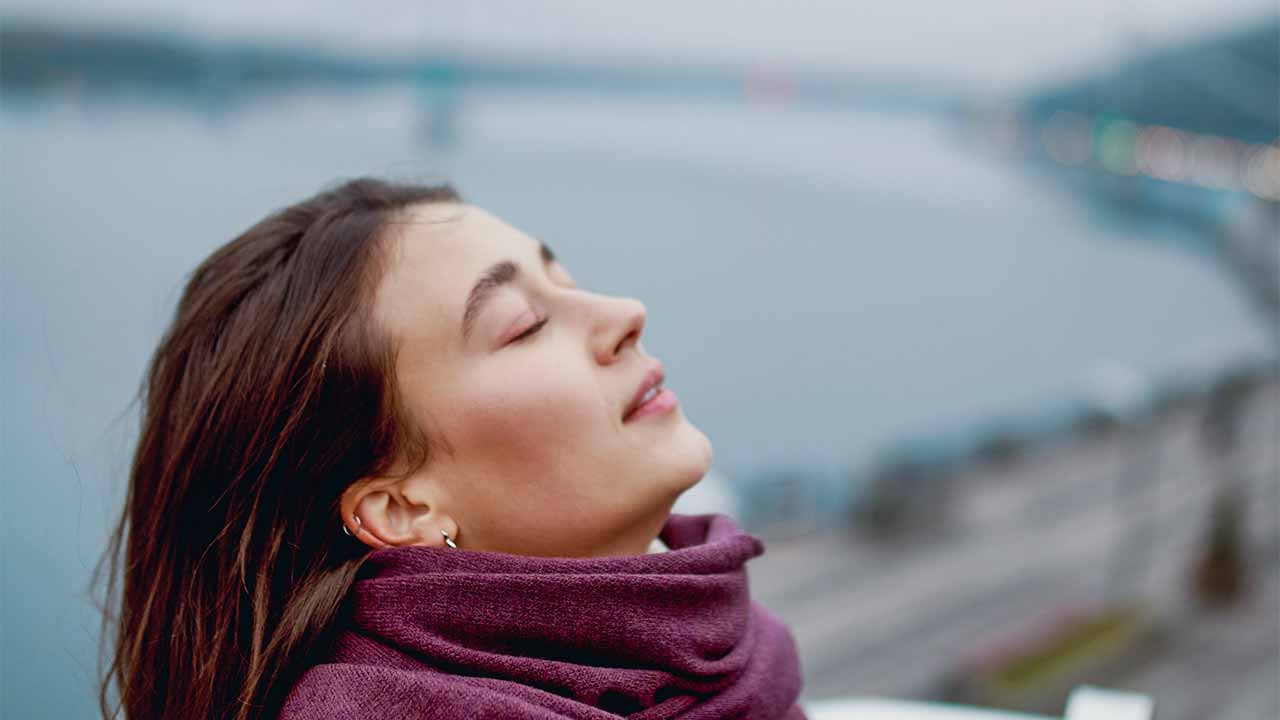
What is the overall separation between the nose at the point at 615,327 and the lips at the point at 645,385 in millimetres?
30

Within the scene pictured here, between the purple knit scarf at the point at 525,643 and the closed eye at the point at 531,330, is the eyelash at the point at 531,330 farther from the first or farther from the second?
the purple knit scarf at the point at 525,643

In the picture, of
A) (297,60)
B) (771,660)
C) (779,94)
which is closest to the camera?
(771,660)

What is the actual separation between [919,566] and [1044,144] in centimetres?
110

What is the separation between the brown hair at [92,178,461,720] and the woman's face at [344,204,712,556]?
0.08ft

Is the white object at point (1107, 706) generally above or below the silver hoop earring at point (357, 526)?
below

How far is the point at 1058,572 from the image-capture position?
276 cm

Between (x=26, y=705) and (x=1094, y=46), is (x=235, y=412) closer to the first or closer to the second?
(x=26, y=705)

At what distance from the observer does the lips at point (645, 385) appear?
85 centimetres

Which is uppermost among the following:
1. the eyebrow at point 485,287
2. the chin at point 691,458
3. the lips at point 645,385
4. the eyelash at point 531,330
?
the eyebrow at point 485,287

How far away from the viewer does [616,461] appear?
2.69 feet

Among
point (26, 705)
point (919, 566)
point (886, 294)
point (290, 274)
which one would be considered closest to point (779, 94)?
point (886, 294)

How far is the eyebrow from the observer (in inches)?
31.9

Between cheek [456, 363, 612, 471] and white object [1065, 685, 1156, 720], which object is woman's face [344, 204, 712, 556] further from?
white object [1065, 685, 1156, 720]

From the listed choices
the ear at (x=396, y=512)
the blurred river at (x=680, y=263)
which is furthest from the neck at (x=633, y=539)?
the blurred river at (x=680, y=263)
